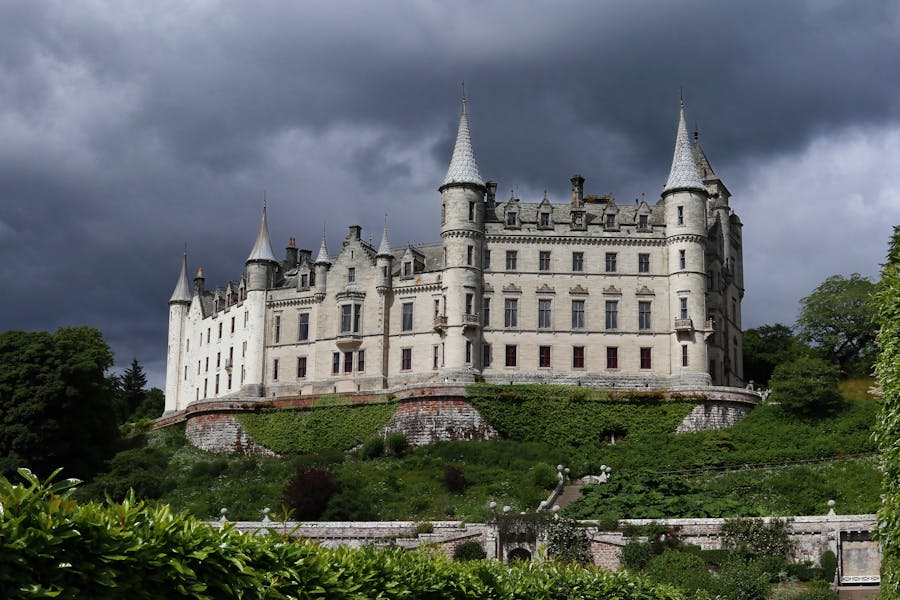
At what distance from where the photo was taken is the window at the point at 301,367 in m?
75.9

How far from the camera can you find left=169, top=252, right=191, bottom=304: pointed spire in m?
92.4

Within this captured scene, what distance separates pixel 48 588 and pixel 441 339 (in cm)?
5911

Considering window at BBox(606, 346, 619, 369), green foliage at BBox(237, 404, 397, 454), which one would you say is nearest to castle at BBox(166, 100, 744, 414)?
window at BBox(606, 346, 619, 369)

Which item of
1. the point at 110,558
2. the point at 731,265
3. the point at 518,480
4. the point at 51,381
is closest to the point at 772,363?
the point at 731,265

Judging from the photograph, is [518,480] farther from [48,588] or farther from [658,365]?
[48,588]

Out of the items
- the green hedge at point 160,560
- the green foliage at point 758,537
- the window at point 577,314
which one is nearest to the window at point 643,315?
the window at point 577,314

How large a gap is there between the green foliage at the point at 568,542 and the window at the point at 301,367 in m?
35.0

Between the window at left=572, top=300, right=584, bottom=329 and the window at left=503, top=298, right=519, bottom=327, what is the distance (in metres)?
3.62

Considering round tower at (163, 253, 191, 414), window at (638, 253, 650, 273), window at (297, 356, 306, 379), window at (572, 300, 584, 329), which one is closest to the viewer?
window at (572, 300, 584, 329)

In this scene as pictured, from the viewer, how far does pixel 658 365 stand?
69.9m

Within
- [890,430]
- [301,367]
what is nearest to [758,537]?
[890,430]

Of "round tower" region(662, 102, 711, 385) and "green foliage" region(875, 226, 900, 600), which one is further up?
"round tower" region(662, 102, 711, 385)

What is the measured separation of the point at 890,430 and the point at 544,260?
48.6 m

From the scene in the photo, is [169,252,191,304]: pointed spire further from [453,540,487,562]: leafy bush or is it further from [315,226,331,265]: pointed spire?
[453,540,487,562]: leafy bush
